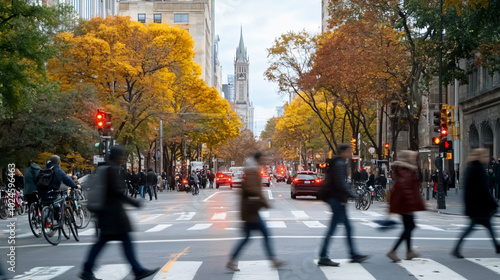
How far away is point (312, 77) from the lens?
143 ft

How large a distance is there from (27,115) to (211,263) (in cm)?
2751

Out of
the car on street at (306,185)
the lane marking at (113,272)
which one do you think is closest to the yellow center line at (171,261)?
the lane marking at (113,272)

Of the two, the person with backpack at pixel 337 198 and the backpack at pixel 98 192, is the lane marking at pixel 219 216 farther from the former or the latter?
the backpack at pixel 98 192

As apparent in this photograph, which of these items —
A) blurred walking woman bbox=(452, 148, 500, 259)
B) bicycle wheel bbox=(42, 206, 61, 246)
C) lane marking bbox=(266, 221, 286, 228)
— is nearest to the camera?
blurred walking woman bbox=(452, 148, 500, 259)

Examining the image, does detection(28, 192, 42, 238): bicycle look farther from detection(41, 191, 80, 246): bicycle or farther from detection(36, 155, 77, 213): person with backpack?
detection(41, 191, 80, 246): bicycle

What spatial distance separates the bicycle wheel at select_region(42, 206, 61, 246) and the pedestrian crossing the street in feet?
11.4

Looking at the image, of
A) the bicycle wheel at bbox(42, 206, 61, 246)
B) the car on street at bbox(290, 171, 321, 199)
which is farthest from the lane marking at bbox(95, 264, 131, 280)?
the car on street at bbox(290, 171, 321, 199)

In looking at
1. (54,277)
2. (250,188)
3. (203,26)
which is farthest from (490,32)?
(203,26)

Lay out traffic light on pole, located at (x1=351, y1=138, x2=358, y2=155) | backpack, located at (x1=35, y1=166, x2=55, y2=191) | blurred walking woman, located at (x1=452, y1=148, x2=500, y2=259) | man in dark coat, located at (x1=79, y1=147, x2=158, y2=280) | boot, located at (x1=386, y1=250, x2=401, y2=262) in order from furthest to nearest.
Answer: traffic light on pole, located at (x1=351, y1=138, x2=358, y2=155), backpack, located at (x1=35, y1=166, x2=55, y2=191), blurred walking woman, located at (x1=452, y1=148, x2=500, y2=259), boot, located at (x1=386, y1=250, x2=401, y2=262), man in dark coat, located at (x1=79, y1=147, x2=158, y2=280)

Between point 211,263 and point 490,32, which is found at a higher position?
point 490,32

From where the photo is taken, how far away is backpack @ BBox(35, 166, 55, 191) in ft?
46.0

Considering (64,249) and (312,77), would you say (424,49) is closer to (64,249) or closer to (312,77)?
(312,77)

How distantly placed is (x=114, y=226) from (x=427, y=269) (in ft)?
14.9

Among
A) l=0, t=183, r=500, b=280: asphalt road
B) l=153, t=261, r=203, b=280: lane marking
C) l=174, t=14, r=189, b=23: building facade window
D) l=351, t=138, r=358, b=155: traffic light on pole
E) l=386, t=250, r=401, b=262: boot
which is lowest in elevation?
l=0, t=183, r=500, b=280: asphalt road
